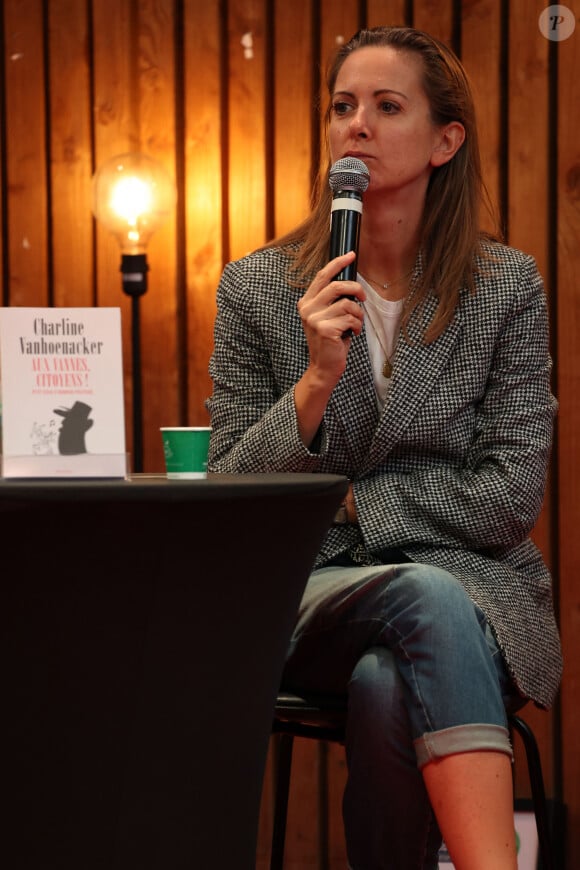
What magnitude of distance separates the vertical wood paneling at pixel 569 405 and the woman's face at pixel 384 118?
844mm

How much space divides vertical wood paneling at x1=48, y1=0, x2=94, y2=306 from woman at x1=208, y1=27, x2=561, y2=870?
42.2 inches

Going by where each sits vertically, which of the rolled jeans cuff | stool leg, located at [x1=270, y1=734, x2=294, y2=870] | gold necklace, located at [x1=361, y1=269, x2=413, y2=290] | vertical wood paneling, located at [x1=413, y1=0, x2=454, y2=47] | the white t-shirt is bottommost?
stool leg, located at [x1=270, y1=734, x2=294, y2=870]

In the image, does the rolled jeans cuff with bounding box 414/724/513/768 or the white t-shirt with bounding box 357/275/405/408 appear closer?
the rolled jeans cuff with bounding box 414/724/513/768

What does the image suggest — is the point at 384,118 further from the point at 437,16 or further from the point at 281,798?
the point at 281,798

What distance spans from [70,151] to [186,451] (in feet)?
6.69

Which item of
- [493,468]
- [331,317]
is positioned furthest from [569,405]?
[331,317]

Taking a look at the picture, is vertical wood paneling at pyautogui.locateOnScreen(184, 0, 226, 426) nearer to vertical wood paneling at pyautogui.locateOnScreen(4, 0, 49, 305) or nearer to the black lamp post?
the black lamp post

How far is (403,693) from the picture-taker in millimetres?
1673

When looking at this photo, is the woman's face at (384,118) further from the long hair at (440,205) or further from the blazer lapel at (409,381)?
the blazer lapel at (409,381)

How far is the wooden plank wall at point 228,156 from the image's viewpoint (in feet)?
9.83

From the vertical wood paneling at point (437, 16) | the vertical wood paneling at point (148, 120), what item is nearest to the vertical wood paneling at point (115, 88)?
the vertical wood paneling at point (148, 120)

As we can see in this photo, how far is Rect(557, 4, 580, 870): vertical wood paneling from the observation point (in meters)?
2.98

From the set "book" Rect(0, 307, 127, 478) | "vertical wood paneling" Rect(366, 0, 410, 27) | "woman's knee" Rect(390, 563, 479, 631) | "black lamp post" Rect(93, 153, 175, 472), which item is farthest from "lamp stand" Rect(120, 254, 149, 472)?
"book" Rect(0, 307, 127, 478)

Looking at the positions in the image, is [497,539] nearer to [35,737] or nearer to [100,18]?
[35,737]
